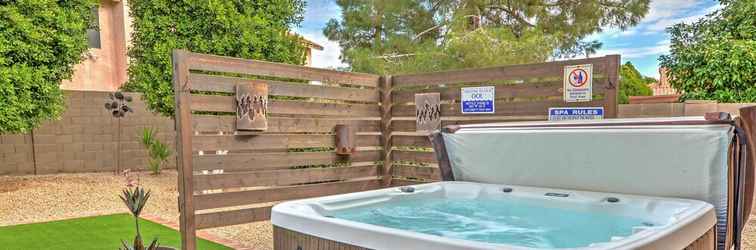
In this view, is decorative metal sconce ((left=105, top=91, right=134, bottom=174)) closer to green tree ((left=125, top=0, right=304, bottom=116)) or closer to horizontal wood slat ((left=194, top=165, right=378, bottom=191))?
green tree ((left=125, top=0, right=304, bottom=116))

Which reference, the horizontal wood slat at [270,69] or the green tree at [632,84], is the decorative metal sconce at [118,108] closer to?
the horizontal wood slat at [270,69]

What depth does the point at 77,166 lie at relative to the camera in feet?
24.8

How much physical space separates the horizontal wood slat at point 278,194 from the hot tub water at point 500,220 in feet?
4.28

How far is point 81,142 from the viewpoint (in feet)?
24.8

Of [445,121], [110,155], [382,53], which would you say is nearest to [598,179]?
[445,121]

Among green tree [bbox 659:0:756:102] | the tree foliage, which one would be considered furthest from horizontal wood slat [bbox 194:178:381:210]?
green tree [bbox 659:0:756:102]

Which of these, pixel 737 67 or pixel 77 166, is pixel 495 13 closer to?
pixel 737 67

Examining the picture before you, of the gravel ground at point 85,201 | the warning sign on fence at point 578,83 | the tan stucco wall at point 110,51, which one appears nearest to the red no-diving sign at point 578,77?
the warning sign on fence at point 578,83

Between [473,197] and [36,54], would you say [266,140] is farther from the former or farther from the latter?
[36,54]

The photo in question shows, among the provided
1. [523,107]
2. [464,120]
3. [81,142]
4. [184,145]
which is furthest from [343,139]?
[81,142]

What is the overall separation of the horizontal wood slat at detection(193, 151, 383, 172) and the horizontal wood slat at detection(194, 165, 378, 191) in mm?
51

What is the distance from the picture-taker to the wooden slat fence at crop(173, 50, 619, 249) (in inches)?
128

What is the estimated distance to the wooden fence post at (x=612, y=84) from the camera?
338 cm

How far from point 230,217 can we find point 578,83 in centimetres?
288
